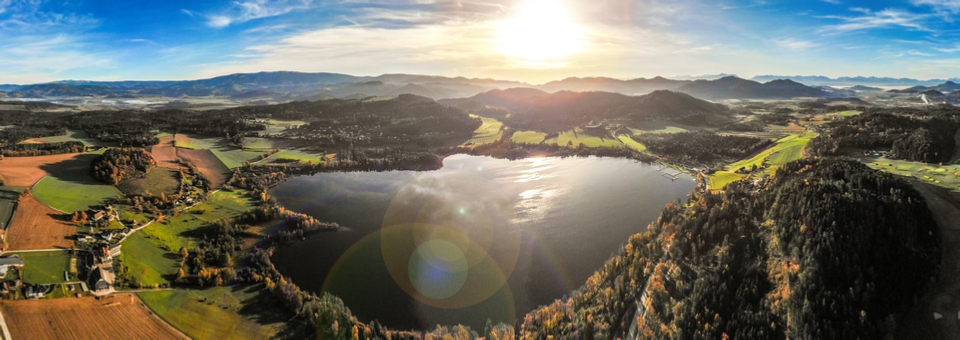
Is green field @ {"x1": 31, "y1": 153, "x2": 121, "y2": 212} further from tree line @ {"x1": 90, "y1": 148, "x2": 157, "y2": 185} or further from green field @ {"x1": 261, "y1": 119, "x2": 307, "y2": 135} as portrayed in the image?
green field @ {"x1": 261, "y1": 119, "x2": 307, "y2": 135}

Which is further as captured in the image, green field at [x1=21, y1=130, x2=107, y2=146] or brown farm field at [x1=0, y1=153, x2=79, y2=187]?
green field at [x1=21, y1=130, x2=107, y2=146]

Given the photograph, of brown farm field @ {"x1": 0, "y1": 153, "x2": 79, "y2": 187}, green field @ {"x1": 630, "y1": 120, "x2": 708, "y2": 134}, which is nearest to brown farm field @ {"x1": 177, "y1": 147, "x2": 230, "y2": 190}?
brown farm field @ {"x1": 0, "y1": 153, "x2": 79, "y2": 187}

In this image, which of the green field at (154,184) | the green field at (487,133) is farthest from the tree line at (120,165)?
the green field at (487,133)

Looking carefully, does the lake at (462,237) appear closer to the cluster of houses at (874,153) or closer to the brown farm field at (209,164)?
the brown farm field at (209,164)

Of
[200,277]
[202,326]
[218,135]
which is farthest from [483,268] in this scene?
[218,135]

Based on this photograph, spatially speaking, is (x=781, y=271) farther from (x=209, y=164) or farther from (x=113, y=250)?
(x=209, y=164)

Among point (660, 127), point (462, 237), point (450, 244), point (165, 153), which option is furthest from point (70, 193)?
point (660, 127)

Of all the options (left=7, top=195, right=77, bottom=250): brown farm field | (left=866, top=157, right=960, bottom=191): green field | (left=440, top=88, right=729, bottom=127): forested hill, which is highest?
(left=440, top=88, right=729, bottom=127): forested hill

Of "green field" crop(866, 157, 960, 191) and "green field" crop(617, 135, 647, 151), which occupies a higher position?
"green field" crop(866, 157, 960, 191)
